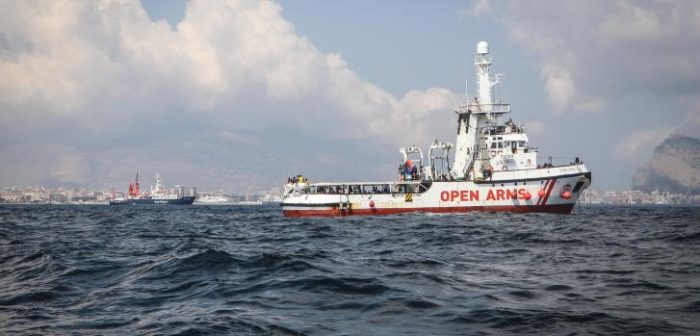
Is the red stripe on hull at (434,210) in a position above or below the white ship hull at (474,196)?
below

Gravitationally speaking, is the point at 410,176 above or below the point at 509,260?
above

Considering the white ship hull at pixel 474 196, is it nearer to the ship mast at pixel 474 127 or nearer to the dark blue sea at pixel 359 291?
the ship mast at pixel 474 127

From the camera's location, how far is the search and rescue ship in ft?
174

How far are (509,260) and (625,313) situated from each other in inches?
353

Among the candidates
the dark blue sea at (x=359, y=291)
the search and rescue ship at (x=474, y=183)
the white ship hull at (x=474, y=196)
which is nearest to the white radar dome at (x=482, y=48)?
the search and rescue ship at (x=474, y=183)

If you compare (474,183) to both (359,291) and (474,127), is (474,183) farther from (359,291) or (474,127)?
(359,291)

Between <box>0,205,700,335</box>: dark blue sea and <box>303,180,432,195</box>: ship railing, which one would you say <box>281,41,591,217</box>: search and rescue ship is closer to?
<box>303,180,432,195</box>: ship railing

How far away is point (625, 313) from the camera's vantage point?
11.3 metres

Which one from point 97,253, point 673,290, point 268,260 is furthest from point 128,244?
point 673,290

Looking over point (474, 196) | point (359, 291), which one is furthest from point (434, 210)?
point (359, 291)

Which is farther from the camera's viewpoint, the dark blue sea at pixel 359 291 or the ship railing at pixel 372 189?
the ship railing at pixel 372 189

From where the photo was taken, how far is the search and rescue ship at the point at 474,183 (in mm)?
53000

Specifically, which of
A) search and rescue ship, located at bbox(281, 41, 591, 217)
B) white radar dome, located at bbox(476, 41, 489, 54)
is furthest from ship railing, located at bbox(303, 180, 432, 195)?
white radar dome, located at bbox(476, 41, 489, 54)

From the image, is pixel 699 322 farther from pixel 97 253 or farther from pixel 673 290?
pixel 97 253
